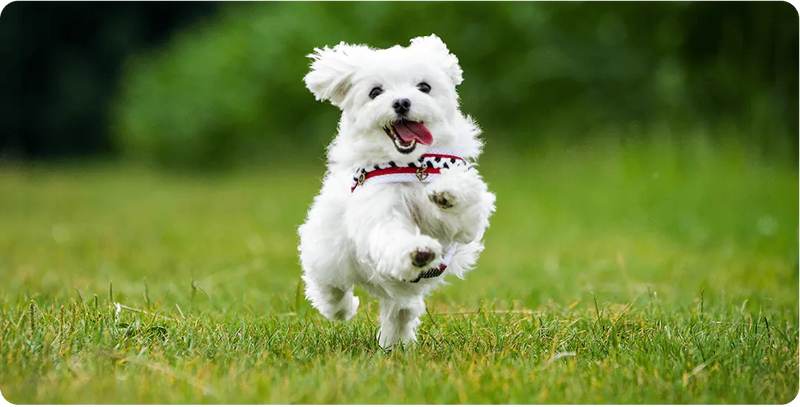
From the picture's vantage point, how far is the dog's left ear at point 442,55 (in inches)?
160

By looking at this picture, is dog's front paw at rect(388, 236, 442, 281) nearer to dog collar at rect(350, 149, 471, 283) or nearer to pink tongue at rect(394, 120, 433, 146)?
dog collar at rect(350, 149, 471, 283)

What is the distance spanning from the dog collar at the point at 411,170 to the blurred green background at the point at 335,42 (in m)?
6.62

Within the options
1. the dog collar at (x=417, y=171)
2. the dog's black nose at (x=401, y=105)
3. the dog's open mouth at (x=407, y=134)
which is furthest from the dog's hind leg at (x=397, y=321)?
the dog's black nose at (x=401, y=105)

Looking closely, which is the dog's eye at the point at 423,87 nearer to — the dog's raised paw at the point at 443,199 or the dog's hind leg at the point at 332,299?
the dog's raised paw at the point at 443,199

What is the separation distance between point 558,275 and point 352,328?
3.11 meters

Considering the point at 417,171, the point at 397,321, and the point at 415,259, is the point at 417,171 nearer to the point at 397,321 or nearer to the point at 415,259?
the point at 415,259

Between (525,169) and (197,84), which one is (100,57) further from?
(525,169)

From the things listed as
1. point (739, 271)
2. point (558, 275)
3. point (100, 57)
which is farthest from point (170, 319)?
point (100, 57)

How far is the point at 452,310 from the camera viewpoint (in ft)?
17.2

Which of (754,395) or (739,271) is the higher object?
(739,271)

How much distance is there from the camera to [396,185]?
12.5 feet

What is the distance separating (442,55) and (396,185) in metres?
0.70

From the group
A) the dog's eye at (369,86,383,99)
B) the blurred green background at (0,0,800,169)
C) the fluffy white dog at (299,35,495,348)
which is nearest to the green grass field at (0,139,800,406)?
the fluffy white dog at (299,35,495,348)

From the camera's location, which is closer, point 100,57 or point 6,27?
point 6,27
